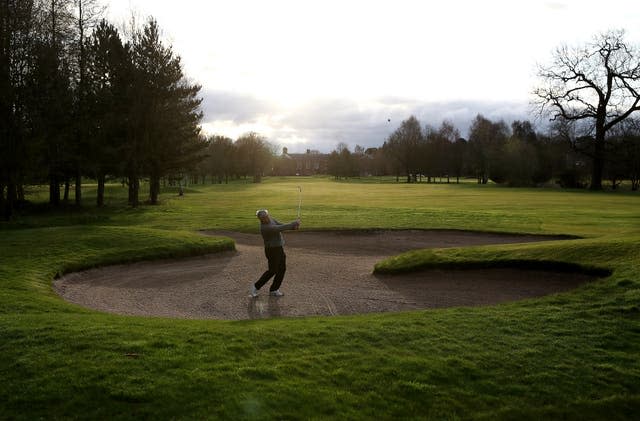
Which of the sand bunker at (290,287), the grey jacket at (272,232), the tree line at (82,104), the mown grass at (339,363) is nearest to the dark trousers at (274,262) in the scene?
the grey jacket at (272,232)

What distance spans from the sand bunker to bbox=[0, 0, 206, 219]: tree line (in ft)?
58.2

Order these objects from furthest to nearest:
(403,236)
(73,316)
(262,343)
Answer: (403,236), (73,316), (262,343)

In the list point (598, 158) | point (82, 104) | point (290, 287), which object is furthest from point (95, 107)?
point (598, 158)

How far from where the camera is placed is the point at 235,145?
13575 centimetres

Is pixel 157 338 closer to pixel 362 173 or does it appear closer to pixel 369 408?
pixel 369 408

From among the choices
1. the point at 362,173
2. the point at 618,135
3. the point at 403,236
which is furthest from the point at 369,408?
the point at 362,173

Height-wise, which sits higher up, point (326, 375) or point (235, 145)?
point (235, 145)

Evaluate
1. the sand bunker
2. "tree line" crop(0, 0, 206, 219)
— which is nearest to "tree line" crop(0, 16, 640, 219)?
"tree line" crop(0, 0, 206, 219)

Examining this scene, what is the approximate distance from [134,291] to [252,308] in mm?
4202

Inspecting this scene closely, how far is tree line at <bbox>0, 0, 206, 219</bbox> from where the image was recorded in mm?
30438

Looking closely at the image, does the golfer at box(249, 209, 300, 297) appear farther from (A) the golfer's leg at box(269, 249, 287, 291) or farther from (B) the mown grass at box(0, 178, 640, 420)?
(B) the mown grass at box(0, 178, 640, 420)

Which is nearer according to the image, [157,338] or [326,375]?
[326,375]

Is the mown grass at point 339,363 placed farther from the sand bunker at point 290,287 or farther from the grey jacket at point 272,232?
the grey jacket at point 272,232

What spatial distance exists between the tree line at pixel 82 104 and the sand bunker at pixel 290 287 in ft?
58.2
